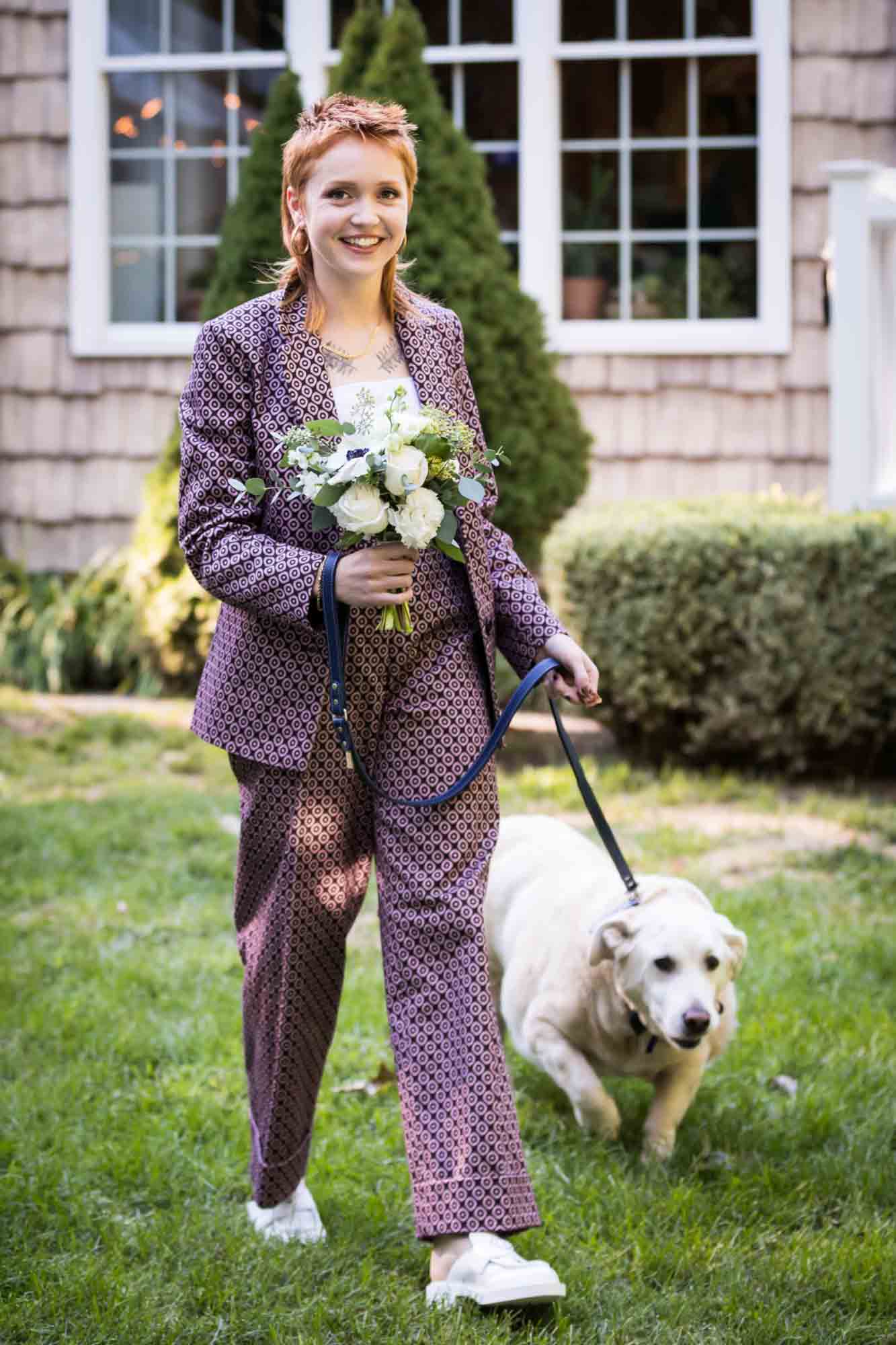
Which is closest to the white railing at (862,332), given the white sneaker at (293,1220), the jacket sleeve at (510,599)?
the jacket sleeve at (510,599)

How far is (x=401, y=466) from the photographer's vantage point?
96.8 inches

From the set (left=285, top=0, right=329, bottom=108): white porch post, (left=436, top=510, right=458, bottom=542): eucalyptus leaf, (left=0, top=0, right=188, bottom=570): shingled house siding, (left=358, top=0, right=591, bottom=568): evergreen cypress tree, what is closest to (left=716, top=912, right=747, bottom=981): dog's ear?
(left=436, top=510, right=458, bottom=542): eucalyptus leaf

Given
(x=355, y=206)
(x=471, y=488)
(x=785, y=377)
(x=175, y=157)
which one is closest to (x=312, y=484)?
(x=471, y=488)

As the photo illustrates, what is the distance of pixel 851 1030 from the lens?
4035mm

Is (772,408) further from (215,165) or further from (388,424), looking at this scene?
(388,424)

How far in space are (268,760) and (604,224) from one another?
6994 millimetres

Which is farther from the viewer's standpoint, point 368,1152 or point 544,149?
point 544,149

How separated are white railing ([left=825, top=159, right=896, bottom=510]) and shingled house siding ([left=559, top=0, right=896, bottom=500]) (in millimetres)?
1044

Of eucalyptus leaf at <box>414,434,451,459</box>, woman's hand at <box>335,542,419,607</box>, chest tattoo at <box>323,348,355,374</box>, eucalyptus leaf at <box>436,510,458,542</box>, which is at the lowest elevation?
woman's hand at <box>335,542,419,607</box>

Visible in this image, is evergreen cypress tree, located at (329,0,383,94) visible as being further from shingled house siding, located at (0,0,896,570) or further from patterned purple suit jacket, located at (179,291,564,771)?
patterned purple suit jacket, located at (179,291,564,771)

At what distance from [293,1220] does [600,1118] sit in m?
0.73

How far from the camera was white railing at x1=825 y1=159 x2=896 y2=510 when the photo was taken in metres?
7.50

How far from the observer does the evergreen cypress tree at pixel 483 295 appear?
732 centimetres

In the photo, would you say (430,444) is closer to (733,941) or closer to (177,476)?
(733,941)
